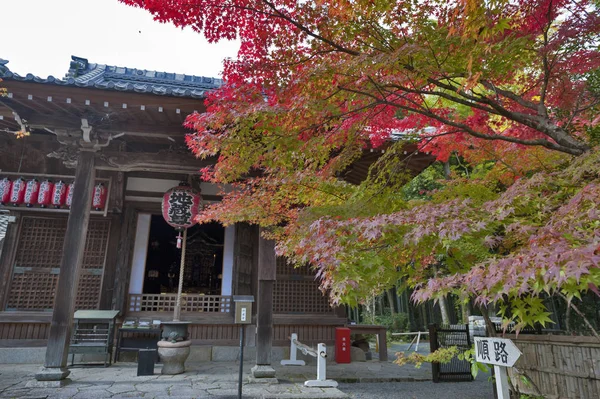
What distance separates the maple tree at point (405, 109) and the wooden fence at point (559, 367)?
190 cm

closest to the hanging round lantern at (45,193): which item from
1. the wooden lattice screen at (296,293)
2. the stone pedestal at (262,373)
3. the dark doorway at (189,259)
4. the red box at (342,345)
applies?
the dark doorway at (189,259)

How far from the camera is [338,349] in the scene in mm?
9367

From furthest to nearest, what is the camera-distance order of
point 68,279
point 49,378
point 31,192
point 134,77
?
point 134,77, point 31,192, point 68,279, point 49,378

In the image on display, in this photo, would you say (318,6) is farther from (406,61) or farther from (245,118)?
(245,118)

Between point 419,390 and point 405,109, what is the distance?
5.47 metres

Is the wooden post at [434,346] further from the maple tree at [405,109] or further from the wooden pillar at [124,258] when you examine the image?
the wooden pillar at [124,258]

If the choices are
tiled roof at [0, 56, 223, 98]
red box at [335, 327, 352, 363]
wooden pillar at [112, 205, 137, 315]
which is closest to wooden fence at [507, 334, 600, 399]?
red box at [335, 327, 352, 363]

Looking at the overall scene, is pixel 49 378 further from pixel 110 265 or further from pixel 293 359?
pixel 293 359

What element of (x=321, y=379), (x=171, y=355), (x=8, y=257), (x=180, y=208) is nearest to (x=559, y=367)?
(x=321, y=379)

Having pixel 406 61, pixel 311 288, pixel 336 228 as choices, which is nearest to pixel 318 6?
pixel 406 61

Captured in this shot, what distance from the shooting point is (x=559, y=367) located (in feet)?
16.8

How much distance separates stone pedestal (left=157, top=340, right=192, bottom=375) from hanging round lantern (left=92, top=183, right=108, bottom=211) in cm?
369

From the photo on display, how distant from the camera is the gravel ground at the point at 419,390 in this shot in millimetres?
6312

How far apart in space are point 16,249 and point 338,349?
8463 mm
